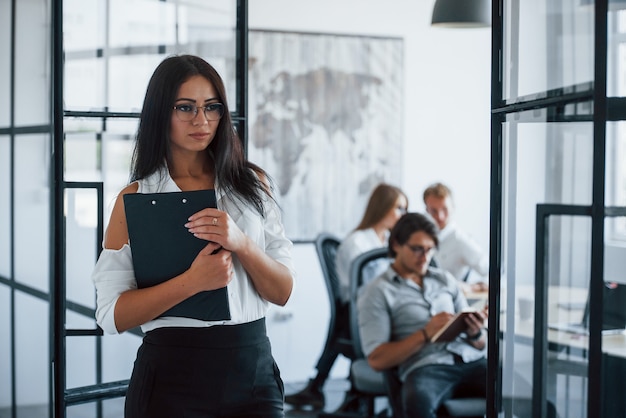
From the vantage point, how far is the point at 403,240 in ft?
13.1

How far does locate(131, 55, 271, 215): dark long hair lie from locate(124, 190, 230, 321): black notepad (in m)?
0.15

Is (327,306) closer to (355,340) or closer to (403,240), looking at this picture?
(355,340)

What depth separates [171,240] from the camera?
77.9 inches

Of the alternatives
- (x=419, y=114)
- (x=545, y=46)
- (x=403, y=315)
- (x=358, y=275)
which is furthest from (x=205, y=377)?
(x=419, y=114)

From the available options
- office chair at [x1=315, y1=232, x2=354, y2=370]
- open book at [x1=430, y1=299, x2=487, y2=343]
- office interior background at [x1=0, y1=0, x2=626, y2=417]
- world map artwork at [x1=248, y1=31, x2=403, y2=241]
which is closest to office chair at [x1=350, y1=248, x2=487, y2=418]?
open book at [x1=430, y1=299, x2=487, y2=343]

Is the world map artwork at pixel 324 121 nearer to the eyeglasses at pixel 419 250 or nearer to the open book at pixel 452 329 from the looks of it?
the eyeglasses at pixel 419 250

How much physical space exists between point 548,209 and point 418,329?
197 centimetres

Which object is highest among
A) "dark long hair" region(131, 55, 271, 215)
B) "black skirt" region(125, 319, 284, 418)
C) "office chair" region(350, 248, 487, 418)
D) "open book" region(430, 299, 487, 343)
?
"dark long hair" region(131, 55, 271, 215)

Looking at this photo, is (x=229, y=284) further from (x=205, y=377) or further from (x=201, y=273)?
(x=205, y=377)

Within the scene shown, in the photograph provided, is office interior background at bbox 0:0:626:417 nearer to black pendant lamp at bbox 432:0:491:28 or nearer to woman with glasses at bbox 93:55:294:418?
woman with glasses at bbox 93:55:294:418

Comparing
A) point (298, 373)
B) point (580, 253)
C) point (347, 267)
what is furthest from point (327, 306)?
point (580, 253)

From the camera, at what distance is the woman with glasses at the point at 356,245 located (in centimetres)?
509

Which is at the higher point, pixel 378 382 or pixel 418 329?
pixel 418 329

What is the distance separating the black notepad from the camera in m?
1.95
